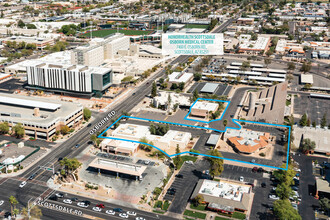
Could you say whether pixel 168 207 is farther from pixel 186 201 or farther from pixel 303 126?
pixel 303 126

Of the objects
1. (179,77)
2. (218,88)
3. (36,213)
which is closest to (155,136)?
(36,213)

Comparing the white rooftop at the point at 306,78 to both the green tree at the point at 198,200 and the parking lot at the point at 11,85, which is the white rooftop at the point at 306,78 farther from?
the parking lot at the point at 11,85

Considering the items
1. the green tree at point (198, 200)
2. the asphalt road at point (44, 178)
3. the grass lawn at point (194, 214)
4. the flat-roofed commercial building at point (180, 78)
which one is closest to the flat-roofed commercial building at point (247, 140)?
the green tree at point (198, 200)

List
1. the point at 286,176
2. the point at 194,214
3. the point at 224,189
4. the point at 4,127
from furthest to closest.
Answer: the point at 4,127 < the point at 286,176 < the point at 224,189 < the point at 194,214

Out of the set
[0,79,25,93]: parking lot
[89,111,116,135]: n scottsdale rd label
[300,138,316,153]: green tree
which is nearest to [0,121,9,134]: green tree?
[89,111,116,135]: n scottsdale rd label

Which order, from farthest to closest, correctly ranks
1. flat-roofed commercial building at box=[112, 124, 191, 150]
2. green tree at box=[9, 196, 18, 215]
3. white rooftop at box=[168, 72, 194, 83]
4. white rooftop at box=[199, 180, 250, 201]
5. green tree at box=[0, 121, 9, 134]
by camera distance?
white rooftop at box=[168, 72, 194, 83] < green tree at box=[0, 121, 9, 134] < flat-roofed commercial building at box=[112, 124, 191, 150] < white rooftop at box=[199, 180, 250, 201] < green tree at box=[9, 196, 18, 215]

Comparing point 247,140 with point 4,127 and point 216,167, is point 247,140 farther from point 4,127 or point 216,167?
point 4,127

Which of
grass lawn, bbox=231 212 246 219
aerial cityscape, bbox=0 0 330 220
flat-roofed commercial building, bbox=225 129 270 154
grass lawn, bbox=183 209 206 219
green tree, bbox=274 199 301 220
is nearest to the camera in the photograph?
green tree, bbox=274 199 301 220

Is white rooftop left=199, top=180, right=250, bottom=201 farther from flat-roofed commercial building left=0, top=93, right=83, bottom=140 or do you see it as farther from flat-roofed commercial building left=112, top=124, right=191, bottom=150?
flat-roofed commercial building left=0, top=93, right=83, bottom=140
